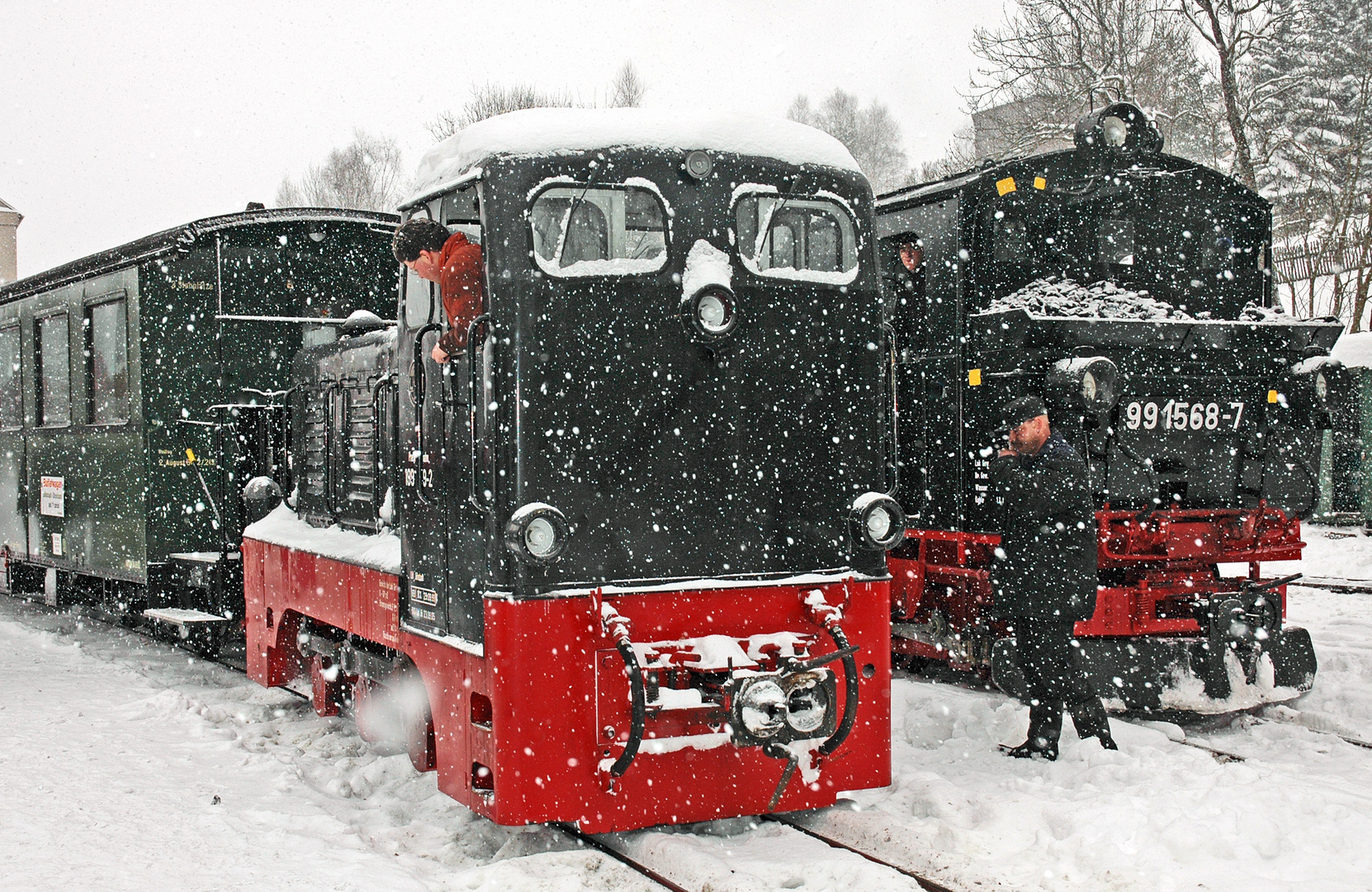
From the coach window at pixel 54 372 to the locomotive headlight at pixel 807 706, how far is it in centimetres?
Result: 877

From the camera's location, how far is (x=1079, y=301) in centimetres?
732

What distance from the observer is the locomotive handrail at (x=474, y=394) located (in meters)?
4.55

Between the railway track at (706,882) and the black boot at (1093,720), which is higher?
the black boot at (1093,720)

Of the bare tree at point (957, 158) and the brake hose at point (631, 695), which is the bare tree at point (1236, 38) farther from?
the brake hose at point (631, 695)

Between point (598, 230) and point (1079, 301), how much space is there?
382cm

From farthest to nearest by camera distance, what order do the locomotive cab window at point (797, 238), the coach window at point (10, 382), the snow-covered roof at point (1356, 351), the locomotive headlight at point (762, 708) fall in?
1. the snow-covered roof at point (1356, 351)
2. the coach window at point (10, 382)
3. the locomotive cab window at point (797, 238)
4. the locomotive headlight at point (762, 708)

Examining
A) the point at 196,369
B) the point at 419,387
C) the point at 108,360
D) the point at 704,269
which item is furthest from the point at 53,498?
the point at 704,269

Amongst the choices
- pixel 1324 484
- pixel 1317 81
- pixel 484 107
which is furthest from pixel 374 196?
pixel 1324 484

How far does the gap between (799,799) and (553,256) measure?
2444 mm

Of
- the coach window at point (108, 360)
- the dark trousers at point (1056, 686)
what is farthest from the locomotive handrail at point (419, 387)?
the coach window at point (108, 360)

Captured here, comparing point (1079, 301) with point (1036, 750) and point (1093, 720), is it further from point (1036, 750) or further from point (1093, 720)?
point (1036, 750)

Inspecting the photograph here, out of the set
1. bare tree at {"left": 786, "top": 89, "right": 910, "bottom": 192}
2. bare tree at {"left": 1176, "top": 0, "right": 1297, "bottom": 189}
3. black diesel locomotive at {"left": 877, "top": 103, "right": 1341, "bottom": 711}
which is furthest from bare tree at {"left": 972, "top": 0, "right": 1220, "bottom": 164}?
bare tree at {"left": 786, "top": 89, "right": 910, "bottom": 192}

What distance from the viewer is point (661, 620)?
4.66 m

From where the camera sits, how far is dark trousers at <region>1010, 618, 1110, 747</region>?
5.80 meters
